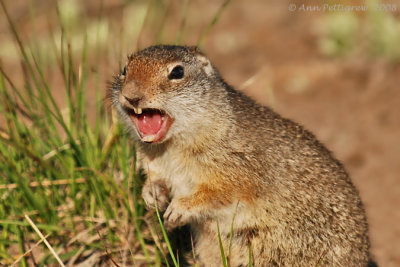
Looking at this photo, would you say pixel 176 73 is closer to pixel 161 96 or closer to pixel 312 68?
pixel 161 96

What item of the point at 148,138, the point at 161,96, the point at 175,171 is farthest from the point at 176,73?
the point at 175,171

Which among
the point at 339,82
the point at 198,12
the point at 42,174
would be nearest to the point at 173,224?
the point at 42,174

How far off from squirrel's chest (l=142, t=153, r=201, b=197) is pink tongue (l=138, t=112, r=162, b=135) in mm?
234

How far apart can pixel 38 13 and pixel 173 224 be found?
916 cm

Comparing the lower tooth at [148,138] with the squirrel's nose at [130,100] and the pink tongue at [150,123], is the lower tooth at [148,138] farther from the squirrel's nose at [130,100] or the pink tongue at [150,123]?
the squirrel's nose at [130,100]

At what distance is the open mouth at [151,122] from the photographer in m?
3.12

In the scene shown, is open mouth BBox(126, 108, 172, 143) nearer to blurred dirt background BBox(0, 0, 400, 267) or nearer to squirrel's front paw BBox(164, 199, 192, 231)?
squirrel's front paw BBox(164, 199, 192, 231)

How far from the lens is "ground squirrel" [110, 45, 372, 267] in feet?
10.4

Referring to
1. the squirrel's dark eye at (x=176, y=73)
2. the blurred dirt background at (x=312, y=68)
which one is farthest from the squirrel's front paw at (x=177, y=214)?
the blurred dirt background at (x=312, y=68)

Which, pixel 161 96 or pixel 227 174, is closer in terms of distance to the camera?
pixel 161 96

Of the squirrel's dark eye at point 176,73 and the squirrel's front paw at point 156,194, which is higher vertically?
the squirrel's dark eye at point 176,73

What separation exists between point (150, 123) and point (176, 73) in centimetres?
38

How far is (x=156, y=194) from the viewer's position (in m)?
3.42

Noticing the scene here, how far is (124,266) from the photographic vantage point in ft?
11.1
